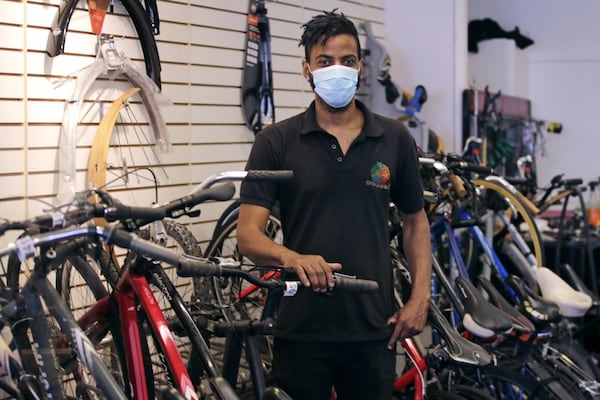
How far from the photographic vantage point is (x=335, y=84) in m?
2.26

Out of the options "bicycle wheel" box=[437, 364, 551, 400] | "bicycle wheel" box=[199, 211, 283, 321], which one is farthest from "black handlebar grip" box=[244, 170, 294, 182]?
"bicycle wheel" box=[437, 364, 551, 400]

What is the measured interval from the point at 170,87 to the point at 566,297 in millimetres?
2063

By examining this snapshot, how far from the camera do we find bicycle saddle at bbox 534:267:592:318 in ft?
10.8

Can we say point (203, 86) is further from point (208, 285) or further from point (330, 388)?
point (330, 388)

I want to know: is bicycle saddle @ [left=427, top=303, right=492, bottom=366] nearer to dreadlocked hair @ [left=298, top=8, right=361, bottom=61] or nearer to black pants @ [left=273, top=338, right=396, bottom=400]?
black pants @ [left=273, top=338, right=396, bottom=400]

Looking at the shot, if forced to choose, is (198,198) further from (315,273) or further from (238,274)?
(315,273)

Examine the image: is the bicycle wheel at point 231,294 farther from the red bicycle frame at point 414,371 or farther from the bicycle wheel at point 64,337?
the bicycle wheel at point 64,337

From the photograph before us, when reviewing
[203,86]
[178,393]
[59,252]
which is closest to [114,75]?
[203,86]

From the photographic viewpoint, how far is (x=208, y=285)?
3234 mm

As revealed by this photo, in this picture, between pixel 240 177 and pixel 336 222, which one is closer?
pixel 240 177

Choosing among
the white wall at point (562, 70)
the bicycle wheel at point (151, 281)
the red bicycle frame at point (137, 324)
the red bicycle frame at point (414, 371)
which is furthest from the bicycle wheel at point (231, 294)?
the white wall at point (562, 70)

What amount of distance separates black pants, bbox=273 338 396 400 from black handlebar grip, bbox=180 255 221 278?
0.60 m

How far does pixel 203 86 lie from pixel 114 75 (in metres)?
0.57

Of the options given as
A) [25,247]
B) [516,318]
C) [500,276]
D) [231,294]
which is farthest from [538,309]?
[25,247]
